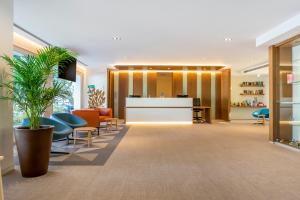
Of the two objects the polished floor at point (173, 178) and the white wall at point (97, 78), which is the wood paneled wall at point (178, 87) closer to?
the white wall at point (97, 78)

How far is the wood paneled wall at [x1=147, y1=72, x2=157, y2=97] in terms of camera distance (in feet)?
46.1

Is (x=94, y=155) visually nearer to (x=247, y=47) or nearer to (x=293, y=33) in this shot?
(x=293, y=33)

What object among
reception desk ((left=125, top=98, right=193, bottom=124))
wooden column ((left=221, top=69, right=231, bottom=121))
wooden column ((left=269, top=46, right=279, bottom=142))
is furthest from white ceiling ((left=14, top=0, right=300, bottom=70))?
wooden column ((left=221, top=69, right=231, bottom=121))

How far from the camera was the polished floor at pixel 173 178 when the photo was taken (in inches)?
123

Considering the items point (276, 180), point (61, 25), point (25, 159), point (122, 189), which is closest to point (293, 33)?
point (276, 180)

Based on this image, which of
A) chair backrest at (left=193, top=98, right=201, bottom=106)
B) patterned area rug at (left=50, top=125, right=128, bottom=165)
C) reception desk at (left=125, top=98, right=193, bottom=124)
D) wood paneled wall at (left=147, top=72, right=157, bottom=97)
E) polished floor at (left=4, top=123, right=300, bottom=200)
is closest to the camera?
polished floor at (left=4, top=123, right=300, bottom=200)

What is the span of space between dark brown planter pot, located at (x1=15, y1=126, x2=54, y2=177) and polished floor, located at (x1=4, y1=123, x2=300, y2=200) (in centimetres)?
18

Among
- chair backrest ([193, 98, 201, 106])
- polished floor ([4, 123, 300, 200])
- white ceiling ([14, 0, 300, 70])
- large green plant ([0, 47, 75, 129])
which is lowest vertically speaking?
polished floor ([4, 123, 300, 200])

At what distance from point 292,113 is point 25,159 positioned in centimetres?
661

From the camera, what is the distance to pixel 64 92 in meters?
4.34

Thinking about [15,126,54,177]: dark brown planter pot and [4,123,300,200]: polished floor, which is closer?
[4,123,300,200]: polished floor

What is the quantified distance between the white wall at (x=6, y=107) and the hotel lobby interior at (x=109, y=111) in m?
0.02

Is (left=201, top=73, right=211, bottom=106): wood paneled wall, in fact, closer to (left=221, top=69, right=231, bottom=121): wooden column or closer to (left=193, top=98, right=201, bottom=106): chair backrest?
(left=221, top=69, right=231, bottom=121): wooden column

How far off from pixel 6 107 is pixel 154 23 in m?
3.75
